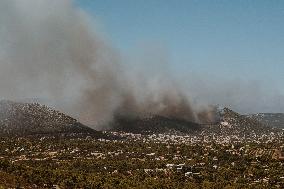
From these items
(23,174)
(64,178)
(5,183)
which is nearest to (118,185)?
(64,178)

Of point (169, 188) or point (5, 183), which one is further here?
point (169, 188)

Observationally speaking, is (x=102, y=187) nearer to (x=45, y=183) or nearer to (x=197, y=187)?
(x=45, y=183)

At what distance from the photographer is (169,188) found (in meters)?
194

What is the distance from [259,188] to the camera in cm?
19812

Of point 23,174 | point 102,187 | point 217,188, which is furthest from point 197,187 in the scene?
point 23,174

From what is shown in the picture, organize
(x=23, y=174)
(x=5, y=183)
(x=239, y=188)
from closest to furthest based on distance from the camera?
(x=5, y=183) < (x=23, y=174) < (x=239, y=188)

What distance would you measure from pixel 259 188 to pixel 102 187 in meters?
58.4

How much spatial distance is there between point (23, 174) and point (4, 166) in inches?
438

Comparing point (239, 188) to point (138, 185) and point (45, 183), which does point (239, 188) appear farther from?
point (45, 183)

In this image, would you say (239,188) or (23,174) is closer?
(23,174)

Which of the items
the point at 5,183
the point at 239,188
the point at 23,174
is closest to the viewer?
the point at 5,183

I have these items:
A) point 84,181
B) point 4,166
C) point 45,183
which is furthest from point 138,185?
point 4,166

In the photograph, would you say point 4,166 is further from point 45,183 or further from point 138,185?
point 138,185

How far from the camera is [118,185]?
630ft
